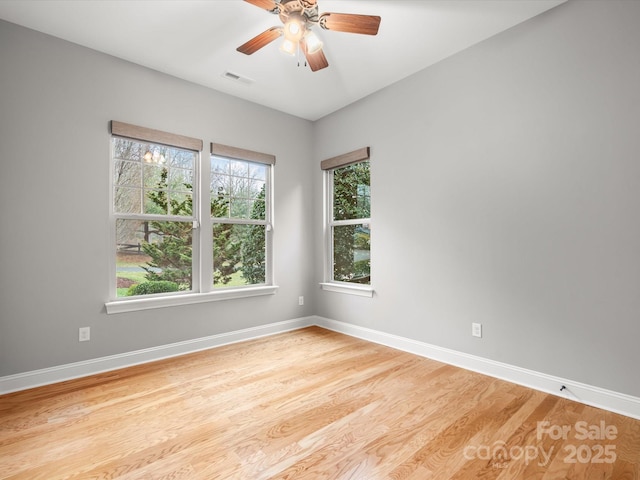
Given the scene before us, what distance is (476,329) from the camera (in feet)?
9.30

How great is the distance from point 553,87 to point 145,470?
11.8ft

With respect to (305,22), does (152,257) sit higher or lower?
lower

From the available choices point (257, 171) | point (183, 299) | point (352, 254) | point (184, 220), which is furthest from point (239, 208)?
point (352, 254)

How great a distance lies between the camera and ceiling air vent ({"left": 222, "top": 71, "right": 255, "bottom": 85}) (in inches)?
129

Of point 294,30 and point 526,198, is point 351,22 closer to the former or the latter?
point 294,30

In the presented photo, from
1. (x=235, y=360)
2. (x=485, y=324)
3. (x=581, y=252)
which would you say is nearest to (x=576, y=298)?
(x=581, y=252)

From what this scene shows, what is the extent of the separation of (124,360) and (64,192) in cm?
158

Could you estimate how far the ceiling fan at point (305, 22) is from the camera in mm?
2047

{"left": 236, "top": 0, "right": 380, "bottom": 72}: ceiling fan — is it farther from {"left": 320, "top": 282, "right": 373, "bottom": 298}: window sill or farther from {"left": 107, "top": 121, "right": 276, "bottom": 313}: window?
{"left": 320, "top": 282, "right": 373, "bottom": 298}: window sill

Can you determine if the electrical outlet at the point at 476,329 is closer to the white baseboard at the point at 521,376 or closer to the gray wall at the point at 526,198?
the gray wall at the point at 526,198

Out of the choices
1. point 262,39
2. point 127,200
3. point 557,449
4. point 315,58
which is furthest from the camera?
point 127,200

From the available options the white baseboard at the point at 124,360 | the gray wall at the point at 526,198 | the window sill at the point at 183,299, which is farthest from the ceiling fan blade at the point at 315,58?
the white baseboard at the point at 124,360

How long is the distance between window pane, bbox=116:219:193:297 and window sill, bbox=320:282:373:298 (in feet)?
5.70

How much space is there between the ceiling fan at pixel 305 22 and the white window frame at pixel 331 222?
1.73 metres
